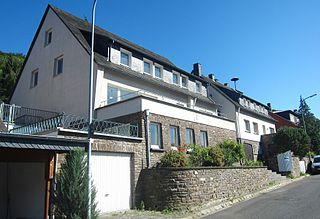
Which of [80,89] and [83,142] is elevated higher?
[80,89]

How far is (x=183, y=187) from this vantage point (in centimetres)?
1240

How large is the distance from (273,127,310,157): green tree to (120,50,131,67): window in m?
18.2

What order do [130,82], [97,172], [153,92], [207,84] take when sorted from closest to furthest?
[97,172], [130,82], [153,92], [207,84]

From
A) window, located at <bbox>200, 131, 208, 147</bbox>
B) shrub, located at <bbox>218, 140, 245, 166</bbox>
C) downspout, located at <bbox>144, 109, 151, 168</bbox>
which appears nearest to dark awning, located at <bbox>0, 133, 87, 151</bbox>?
downspout, located at <bbox>144, 109, 151, 168</bbox>

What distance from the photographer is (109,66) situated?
679 inches

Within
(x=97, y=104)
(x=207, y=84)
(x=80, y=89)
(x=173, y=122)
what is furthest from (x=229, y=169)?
(x=207, y=84)

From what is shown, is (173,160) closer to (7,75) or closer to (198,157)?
(198,157)

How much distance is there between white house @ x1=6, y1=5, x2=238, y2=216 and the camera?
42.0 ft

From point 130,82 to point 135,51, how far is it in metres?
2.49

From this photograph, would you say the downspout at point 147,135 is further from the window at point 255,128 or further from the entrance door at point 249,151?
the window at point 255,128

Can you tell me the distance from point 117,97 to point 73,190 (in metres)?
10.0

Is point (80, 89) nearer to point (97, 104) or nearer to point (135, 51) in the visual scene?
point (97, 104)

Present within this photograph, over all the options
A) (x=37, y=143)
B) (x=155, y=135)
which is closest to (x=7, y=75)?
(x=155, y=135)

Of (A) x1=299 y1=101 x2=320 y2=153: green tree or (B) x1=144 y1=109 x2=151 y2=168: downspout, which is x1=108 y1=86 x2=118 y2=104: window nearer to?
(B) x1=144 y1=109 x2=151 y2=168: downspout
